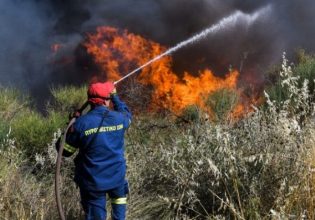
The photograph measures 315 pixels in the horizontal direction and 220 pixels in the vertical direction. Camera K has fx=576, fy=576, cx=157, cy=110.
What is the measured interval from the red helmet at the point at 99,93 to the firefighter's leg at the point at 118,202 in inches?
29.2

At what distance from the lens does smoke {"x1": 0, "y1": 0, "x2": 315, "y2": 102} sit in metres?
11.7

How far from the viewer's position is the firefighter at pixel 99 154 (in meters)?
4.64

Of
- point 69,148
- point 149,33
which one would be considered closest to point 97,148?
point 69,148

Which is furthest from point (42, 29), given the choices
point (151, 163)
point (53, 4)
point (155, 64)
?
point (151, 163)

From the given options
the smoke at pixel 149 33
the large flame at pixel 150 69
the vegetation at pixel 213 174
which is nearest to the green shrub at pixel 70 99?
the large flame at pixel 150 69

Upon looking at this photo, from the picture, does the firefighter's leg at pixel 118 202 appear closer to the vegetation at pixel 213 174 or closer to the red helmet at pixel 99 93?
the vegetation at pixel 213 174

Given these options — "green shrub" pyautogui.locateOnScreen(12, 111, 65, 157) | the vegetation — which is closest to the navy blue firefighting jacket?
the vegetation

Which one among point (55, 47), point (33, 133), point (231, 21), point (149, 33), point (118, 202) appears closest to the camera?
point (118, 202)

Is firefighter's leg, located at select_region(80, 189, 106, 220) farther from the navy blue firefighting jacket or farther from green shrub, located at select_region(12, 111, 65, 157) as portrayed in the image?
green shrub, located at select_region(12, 111, 65, 157)

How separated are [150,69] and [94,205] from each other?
250 inches

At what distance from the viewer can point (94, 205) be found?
4.70 meters

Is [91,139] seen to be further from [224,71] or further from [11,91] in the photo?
[224,71]

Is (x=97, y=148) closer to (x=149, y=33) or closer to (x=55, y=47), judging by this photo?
(x=55, y=47)

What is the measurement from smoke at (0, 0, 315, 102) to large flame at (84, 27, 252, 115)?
0.29 meters
